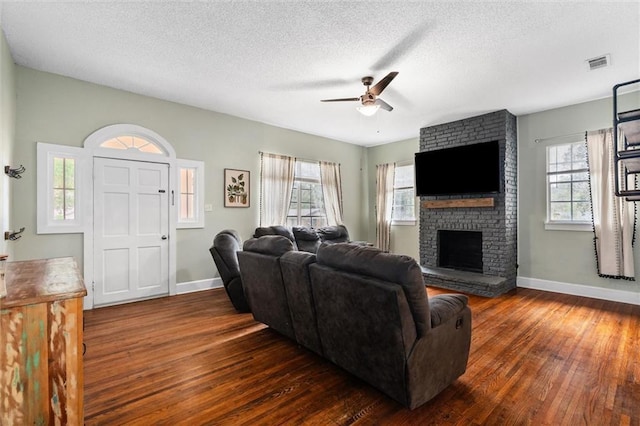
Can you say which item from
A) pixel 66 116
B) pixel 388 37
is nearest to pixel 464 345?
pixel 388 37

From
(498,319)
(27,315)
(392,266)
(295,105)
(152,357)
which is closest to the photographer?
(27,315)

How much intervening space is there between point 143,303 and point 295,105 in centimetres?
376

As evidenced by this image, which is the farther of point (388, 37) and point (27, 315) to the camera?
point (388, 37)

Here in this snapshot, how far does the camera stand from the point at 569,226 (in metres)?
4.71

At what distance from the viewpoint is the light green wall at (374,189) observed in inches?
265

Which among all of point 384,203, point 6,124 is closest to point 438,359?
point 6,124

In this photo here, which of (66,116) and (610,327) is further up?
(66,116)

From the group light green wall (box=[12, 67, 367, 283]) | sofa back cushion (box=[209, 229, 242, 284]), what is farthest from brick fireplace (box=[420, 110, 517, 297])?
sofa back cushion (box=[209, 229, 242, 284])

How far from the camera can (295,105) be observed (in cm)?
482

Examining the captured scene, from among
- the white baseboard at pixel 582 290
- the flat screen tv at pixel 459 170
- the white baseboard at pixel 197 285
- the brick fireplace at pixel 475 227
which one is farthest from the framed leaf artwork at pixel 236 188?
the white baseboard at pixel 582 290

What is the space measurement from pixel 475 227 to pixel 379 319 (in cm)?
431

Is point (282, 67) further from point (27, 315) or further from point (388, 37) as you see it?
point (27, 315)

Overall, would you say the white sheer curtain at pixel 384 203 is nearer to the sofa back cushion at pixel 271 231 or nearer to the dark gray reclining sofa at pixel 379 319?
the sofa back cushion at pixel 271 231

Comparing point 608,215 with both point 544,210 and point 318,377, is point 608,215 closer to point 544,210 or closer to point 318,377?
point 544,210
